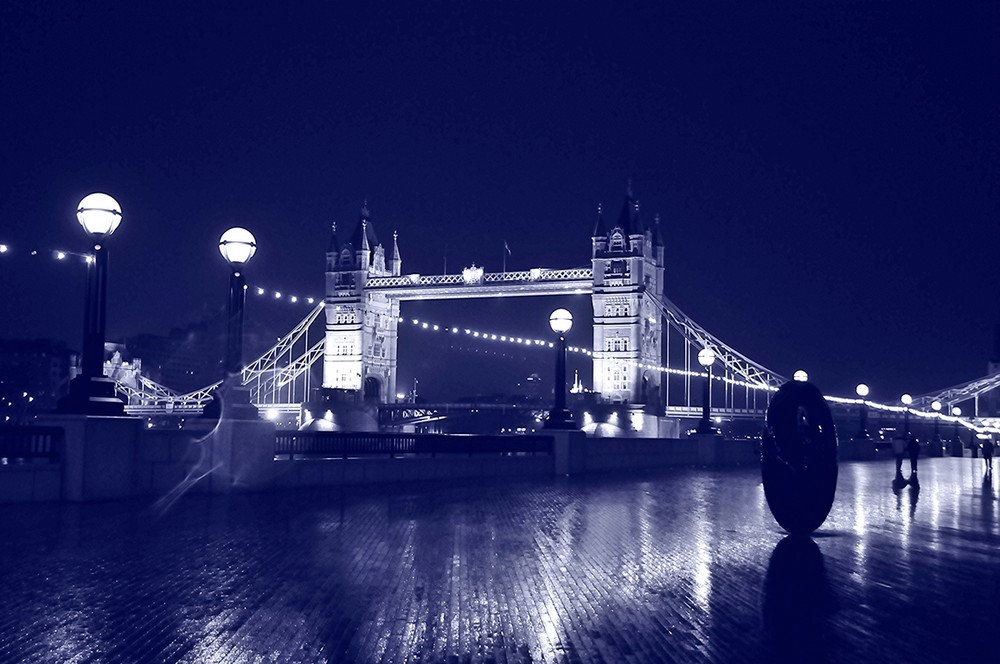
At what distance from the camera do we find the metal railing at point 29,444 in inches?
543

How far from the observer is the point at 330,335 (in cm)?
11381

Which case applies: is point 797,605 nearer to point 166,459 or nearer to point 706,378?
point 166,459

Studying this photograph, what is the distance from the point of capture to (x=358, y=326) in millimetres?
112812

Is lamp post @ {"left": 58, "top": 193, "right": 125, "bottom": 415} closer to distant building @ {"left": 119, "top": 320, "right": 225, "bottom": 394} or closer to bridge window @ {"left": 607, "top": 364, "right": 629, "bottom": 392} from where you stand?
bridge window @ {"left": 607, "top": 364, "right": 629, "bottom": 392}

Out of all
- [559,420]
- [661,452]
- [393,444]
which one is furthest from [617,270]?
[393,444]

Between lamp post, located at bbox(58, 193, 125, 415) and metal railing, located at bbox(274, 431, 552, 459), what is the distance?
11.9 ft

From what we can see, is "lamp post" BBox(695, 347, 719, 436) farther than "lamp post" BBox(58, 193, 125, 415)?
Yes

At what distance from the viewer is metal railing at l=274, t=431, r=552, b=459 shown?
1923cm

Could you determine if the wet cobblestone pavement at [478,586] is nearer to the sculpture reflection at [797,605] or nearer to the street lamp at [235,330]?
the sculpture reflection at [797,605]

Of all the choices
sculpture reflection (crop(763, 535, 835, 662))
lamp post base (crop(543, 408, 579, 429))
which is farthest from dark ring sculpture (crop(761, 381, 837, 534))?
lamp post base (crop(543, 408, 579, 429))

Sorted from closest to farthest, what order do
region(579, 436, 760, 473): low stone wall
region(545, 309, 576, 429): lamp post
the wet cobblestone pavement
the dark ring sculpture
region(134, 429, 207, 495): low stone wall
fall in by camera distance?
1. the wet cobblestone pavement
2. the dark ring sculpture
3. region(134, 429, 207, 495): low stone wall
4. region(545, 309, 576, 429): lamp post
5. region(579, 436, 760, 473): low stone wall

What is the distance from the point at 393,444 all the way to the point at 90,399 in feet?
27.9

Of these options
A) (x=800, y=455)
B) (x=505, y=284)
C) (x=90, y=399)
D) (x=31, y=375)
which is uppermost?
(x=505, y=284)

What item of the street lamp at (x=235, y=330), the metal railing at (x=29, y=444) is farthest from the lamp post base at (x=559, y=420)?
the metal railing at (x=29, y=444)
